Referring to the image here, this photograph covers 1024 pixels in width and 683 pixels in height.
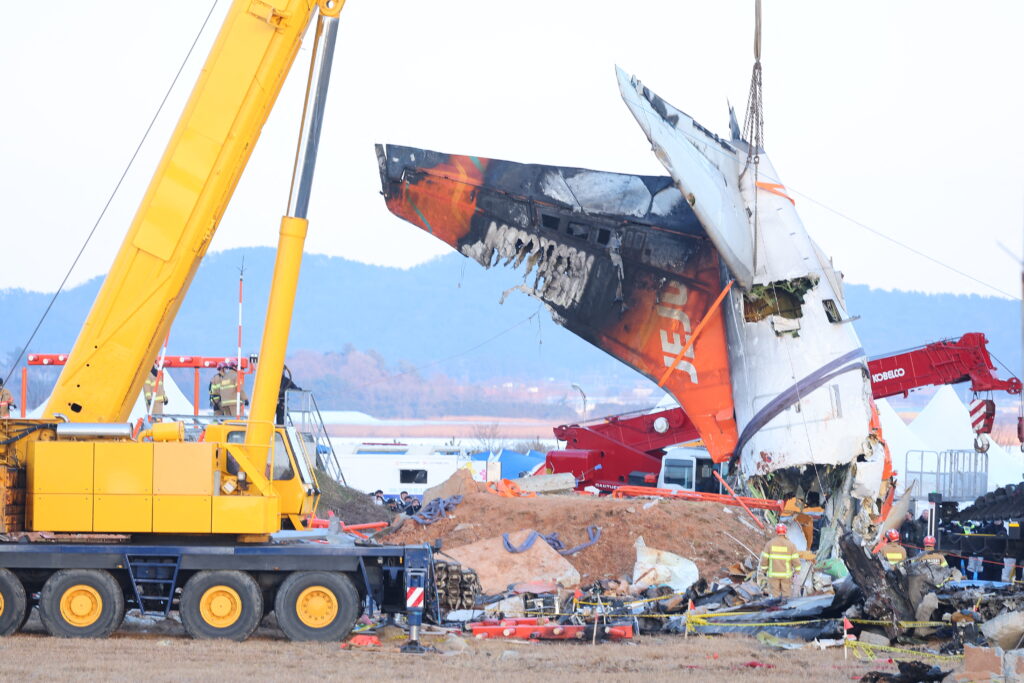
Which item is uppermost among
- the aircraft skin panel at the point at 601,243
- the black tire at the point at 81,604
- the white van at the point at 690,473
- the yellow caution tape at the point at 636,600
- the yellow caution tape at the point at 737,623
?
the aircraft skin panel at the point at 601,243

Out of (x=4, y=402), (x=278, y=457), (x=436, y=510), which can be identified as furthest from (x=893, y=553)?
(x=4, y=402)

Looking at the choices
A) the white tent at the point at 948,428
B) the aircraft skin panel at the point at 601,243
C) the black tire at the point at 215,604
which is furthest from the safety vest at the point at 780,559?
the white tent at the point at 948,428

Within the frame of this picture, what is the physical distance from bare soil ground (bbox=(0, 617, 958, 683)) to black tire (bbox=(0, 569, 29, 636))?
0.20 meters

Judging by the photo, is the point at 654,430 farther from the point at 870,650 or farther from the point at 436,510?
the point at 870,650

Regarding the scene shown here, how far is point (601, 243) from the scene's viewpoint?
97.6 ft

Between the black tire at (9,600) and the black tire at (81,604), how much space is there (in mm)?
264

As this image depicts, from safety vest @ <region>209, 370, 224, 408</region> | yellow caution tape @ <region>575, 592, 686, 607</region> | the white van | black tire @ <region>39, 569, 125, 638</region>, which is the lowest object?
yellow caution tape @ <region>575, 592, 686, 607</region>

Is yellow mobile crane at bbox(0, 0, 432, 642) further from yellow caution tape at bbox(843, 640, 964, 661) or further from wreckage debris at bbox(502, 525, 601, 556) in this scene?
wreckage debris at bbox(502, 525, 601, 556)

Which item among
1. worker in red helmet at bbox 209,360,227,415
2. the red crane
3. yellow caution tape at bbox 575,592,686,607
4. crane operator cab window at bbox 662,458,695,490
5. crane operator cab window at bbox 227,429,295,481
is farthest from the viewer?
crane operator cab window at bbox 662,458,695,490

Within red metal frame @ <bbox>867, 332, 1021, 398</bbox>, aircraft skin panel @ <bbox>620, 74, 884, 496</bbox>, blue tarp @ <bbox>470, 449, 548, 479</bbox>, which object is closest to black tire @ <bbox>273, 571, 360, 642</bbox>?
aircraft skin panel @ <bbox>620, 74, 884, 496</bbox>

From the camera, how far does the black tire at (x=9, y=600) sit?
49.3 feet

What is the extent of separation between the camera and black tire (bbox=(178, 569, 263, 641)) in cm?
1526

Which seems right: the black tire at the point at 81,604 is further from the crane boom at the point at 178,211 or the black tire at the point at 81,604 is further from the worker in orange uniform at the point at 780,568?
the worker in orange uniform at the point at 780,568

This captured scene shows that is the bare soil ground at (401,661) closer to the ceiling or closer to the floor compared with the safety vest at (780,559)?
closer to the floor
